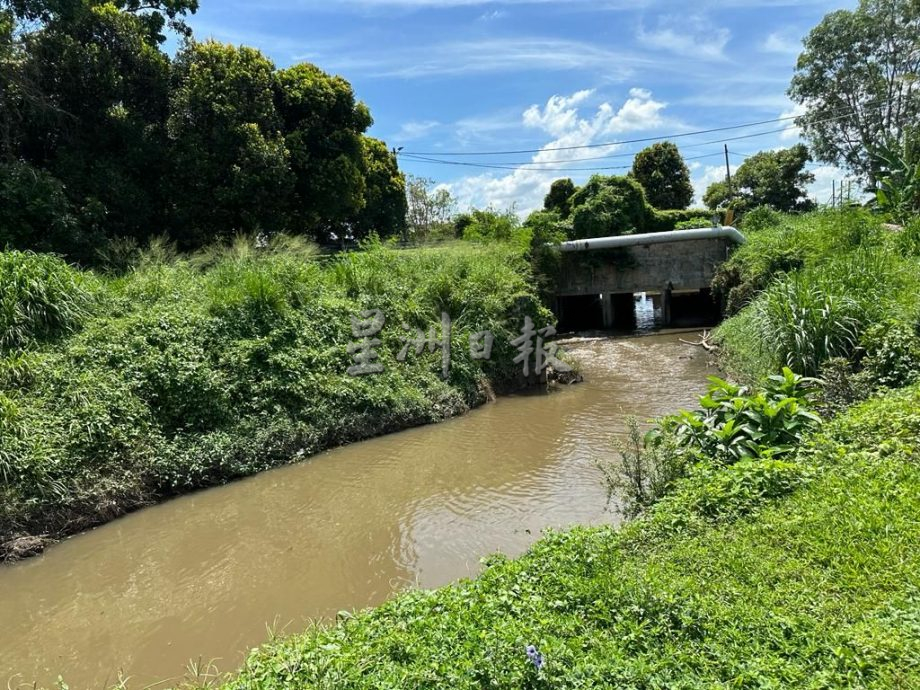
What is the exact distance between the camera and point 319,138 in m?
14.6

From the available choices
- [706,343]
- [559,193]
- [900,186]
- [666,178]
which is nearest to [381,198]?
[559,193]

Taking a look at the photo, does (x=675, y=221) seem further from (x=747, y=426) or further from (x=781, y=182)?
(x=747, y=426)

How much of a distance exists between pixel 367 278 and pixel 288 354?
3199mm

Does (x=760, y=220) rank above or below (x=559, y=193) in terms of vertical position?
below

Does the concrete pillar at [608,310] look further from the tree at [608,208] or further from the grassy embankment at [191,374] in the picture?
the grassy embankment at [191,374]

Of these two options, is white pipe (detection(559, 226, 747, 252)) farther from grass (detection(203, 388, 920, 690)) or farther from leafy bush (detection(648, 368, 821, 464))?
grass (detection(203, 388, 920, 690))

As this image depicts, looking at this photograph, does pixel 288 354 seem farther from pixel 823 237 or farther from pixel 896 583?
pixel 823 237

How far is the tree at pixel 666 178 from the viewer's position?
29.7 meters

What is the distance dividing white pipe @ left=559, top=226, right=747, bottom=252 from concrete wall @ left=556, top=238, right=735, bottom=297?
304mm

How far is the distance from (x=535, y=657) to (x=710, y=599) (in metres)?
1.02

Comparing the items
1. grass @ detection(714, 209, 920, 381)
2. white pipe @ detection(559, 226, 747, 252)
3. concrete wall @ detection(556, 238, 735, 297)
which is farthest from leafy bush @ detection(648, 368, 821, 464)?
concrete wall @ detection(556, 238, 735, 297)

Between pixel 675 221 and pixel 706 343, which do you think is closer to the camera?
pixel 706 343

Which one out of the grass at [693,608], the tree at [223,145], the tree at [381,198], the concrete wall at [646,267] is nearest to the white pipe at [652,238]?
the concrete wall at [646,267]

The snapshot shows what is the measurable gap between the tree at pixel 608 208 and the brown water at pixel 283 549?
39.9 feet
